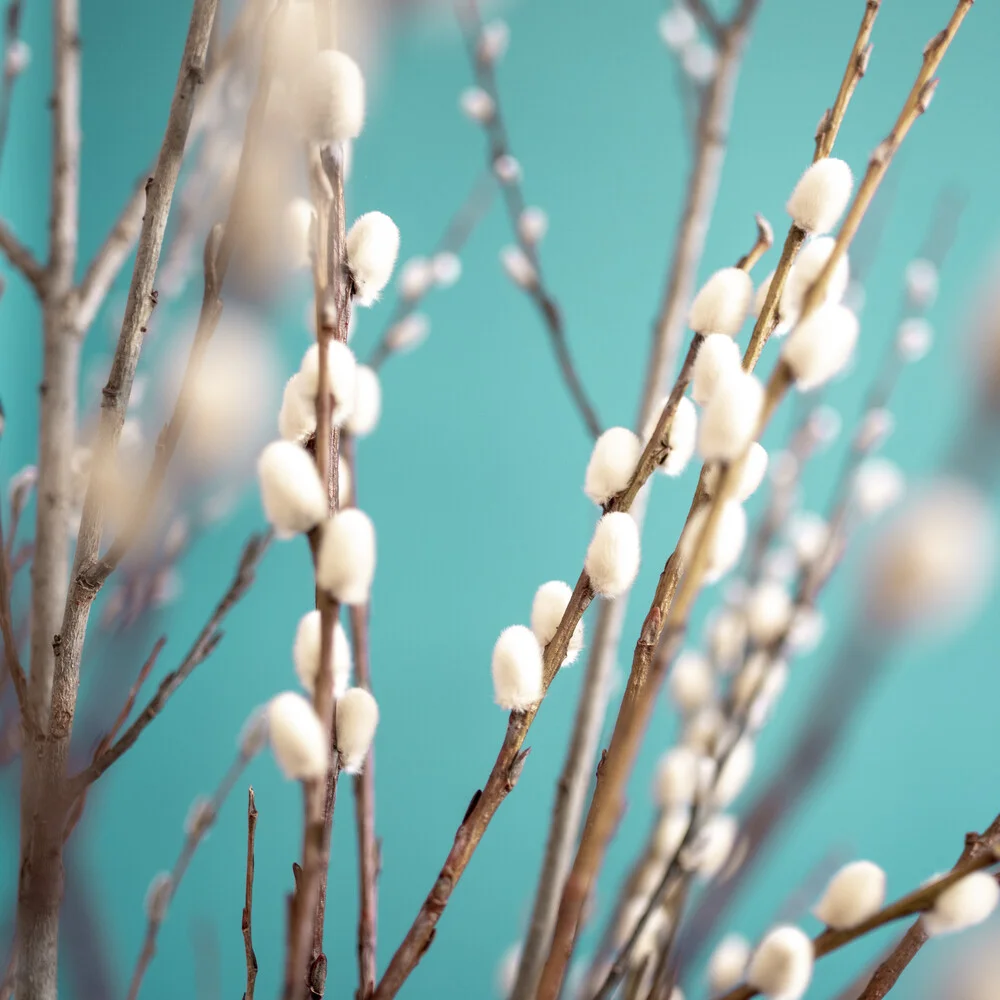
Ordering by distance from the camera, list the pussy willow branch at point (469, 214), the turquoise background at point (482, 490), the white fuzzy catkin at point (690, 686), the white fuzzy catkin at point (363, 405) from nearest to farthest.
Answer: the white fuzzy catkin at point (363, 405) < the white fuzzy catkin at point (690, 686) < the pussy willow branch at point (469, 214) < the turquoise background at point (482, 490)

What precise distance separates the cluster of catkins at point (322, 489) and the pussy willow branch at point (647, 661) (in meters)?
0.06

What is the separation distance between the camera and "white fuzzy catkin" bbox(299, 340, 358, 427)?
202 mm

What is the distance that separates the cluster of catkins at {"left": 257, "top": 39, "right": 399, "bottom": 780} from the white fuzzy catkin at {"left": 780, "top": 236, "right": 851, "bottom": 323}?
10 centimetres

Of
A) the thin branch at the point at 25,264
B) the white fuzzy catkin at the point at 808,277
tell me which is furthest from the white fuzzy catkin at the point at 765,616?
the thin branch at the point at 25,264

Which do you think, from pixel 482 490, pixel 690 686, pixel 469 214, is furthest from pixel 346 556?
pixel 482 490

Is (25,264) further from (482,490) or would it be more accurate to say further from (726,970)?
(482,490)

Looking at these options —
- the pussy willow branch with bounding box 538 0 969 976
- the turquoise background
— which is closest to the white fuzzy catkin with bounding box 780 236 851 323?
the pussy willow branch with bounding box 538 0 969 976

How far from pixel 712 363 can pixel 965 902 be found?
0.41 ft

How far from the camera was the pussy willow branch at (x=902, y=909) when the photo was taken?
191 millimetres

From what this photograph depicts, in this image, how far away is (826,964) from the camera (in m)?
1.02

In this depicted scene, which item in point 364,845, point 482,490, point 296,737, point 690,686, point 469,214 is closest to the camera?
point 296,737

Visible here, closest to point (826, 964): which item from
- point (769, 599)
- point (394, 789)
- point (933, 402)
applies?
point (394, 789)

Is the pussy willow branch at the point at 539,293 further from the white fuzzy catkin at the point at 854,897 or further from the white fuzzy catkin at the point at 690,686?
the white fuzzy catkin at the point at 854,897

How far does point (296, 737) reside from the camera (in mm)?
164
